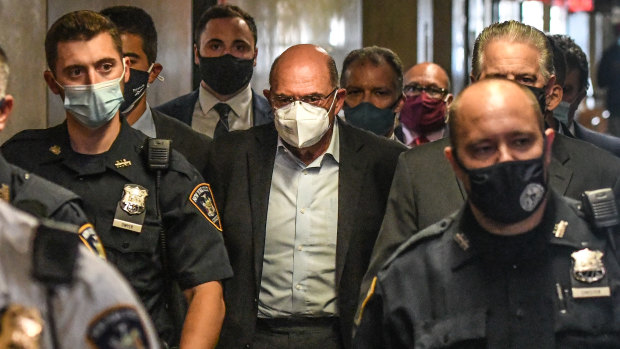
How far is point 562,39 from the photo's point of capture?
578cm

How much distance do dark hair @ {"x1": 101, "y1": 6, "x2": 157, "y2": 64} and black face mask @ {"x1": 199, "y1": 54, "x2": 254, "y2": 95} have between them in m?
0.53

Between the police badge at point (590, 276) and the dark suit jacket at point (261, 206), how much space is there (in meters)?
1.37

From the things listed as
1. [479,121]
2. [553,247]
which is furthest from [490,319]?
[479,121]

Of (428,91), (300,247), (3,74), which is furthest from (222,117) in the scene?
(3,74)

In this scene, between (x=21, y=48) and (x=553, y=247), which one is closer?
(x=553, y=247)

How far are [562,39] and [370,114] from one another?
1.18 metres

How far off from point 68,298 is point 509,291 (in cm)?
139

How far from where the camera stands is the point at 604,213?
2871mm

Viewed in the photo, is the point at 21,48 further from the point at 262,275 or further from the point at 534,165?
the point at 534,165

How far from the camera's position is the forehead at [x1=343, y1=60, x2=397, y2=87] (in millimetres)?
5371

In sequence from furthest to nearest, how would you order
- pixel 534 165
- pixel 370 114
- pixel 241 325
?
pixel 370 114, pixel 241 325, pixel 534 165

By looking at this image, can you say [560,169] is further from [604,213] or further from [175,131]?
[175,131]

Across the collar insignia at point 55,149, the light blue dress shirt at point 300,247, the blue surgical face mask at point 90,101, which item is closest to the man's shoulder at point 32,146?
the collar insignia at point 55,149

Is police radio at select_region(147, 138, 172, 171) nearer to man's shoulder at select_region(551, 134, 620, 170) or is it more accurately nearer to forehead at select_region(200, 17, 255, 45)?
man's shoulder at select_region(551, 134, 620, 170)
